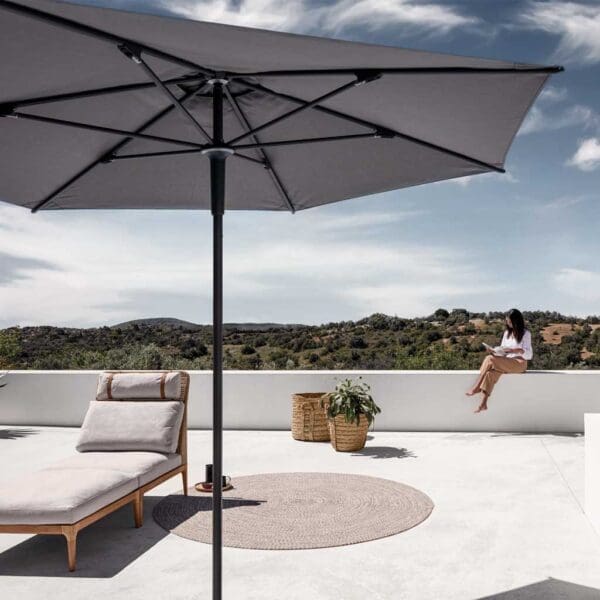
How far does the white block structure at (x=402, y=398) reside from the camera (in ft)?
27.2

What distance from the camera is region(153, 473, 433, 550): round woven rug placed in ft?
14.6

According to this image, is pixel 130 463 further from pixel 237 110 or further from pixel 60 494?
pixel 237 110

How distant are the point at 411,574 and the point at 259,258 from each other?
794 inches

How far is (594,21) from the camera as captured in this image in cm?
1514

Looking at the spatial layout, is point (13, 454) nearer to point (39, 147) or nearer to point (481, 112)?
point (39, 147)

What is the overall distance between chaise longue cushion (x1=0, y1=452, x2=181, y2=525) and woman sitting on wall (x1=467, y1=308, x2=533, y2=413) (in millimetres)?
4162

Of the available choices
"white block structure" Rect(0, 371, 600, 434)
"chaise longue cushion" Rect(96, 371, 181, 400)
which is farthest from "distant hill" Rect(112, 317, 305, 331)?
"chaise longue cushion" Rect(96, 371, 181, 400)

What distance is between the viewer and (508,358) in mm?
8195

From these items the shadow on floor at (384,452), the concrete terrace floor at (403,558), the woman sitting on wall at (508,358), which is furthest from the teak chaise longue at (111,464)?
the woman sitting on wall at (508,358)

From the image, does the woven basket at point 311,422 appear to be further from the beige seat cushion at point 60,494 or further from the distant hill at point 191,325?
the distant hill at point 191,325

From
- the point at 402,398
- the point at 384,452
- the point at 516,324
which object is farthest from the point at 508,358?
the point at 384,452

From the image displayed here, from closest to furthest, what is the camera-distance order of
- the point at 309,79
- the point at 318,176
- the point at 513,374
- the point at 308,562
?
the point at 309,79
the point at 308,562
the point at 318,176
the point at 513,374

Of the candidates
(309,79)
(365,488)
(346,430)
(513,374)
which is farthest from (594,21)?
(309,79)

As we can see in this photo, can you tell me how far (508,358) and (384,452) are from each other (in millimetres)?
1913
